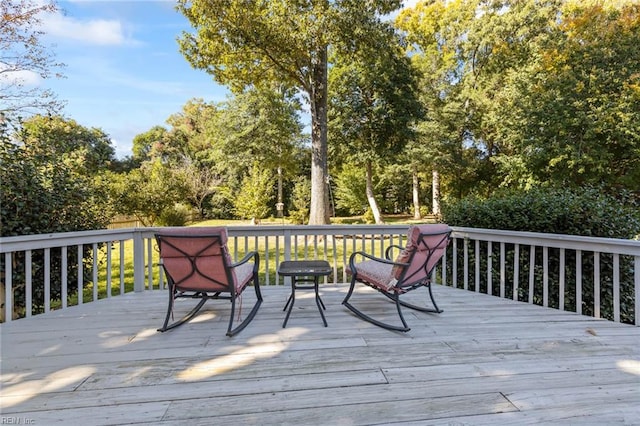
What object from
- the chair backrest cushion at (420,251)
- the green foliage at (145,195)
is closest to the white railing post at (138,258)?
the chair backrest cushion at (420,251)

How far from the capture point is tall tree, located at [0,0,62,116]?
510 centimetres

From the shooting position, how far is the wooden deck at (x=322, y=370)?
63.4 inches

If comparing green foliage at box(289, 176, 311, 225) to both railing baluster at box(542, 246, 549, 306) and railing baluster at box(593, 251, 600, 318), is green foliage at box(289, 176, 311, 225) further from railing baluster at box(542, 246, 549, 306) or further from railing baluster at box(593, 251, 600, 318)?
railing baluster at box(593, 251, 600, 318)

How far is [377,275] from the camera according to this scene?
9.52ft

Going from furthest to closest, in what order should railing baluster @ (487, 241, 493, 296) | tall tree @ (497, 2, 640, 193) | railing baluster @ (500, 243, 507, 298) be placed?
tall tree @ (497, 2, 640, 193) < railing baluster @ (487, 241, 493, 296) < railing baluster @ (500, 243, 507, 298)

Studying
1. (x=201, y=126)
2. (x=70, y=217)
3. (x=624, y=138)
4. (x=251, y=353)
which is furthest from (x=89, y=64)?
(x=201, y=126)

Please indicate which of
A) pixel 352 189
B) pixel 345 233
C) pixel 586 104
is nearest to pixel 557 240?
pixel 345 233

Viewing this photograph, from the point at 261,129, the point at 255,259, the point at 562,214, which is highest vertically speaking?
the point at 261,129

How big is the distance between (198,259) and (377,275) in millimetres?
1561

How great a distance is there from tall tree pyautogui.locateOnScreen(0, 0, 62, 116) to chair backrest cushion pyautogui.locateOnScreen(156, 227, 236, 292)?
462 centimetres

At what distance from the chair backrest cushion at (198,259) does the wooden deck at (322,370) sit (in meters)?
0.43

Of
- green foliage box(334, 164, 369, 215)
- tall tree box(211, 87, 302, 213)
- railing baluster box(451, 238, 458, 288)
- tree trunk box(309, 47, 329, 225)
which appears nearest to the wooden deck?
railing baluster box(451, 238, 458, 288)

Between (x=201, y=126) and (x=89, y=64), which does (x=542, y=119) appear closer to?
(x=89, y=64)

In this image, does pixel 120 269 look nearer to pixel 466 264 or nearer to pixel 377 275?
pixel 377 275
